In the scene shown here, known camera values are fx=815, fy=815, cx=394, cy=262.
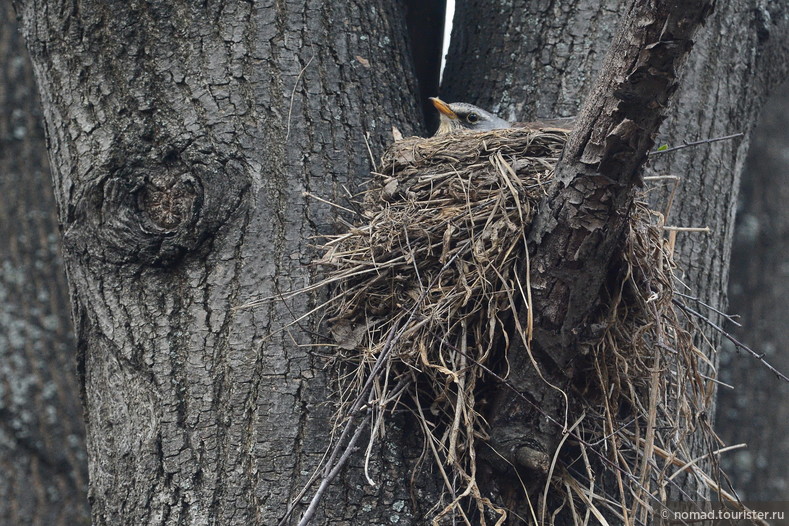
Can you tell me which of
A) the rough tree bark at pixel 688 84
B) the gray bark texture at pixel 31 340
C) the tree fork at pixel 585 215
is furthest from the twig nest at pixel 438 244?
the gray bark texture at pixel 31 340

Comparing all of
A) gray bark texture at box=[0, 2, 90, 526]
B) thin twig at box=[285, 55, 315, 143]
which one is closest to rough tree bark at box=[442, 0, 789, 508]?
thin twig at box=[285, 55, 315, 143]

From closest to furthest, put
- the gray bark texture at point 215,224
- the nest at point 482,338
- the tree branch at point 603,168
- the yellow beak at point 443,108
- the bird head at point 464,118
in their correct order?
the tree branch at point 603,168 → the nest at point 482,338 → the gray bark texture at point 215,224 → the bird head at point 464,118 → the yellow beak at point 443,108

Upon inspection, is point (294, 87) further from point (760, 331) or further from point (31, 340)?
point (760, 331)

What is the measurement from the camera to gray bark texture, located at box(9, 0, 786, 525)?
93.7 inches

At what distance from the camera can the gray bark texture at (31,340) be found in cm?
405

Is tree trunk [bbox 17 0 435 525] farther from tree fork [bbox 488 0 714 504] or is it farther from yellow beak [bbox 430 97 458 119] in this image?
yellow beak [bbox 430 97 458 119]

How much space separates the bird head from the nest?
30.8 inches

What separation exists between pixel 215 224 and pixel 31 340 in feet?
7.08

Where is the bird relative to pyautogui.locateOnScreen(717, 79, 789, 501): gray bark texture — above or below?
above

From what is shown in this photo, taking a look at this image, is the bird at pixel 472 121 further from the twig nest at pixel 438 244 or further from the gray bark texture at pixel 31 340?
the gray bark texture at pixel 31 340

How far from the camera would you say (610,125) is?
6.62 feet

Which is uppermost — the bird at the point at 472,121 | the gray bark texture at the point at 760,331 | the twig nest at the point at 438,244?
the bird at the point at 472,121

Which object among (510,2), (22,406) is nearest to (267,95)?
(510,2)

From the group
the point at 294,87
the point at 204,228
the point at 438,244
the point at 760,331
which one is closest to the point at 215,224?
the point at 204,228
